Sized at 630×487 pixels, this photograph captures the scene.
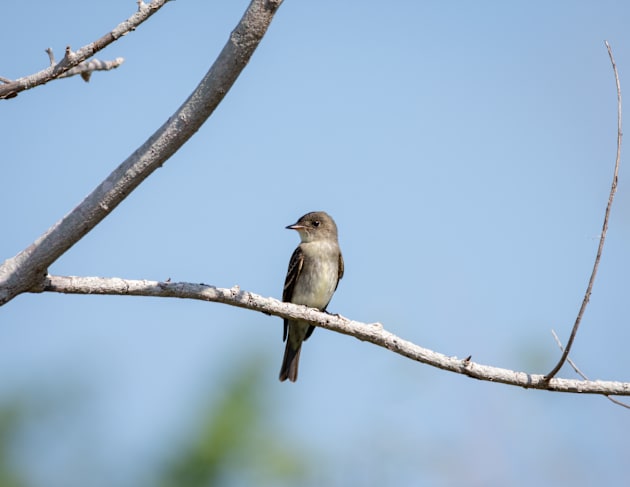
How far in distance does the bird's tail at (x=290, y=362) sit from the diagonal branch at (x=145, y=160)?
499cm

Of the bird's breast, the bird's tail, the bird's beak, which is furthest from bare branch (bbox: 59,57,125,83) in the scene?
the bird's tail

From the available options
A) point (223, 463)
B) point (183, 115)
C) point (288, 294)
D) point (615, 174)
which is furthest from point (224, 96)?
point (288, 294)

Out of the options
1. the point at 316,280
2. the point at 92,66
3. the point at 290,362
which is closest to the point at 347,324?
the point at 92,66

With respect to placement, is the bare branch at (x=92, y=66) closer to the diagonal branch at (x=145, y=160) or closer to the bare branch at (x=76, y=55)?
the bare branch at (x=76, y=55)

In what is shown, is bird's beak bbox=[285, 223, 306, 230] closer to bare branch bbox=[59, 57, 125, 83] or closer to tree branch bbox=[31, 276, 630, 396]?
tree branch bbox=[31, 276, 630, 396]

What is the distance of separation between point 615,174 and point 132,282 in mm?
2147

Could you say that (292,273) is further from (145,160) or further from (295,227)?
(145,160)

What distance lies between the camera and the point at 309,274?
7.84m

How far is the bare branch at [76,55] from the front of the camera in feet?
11.0

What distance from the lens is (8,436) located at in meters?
7.13

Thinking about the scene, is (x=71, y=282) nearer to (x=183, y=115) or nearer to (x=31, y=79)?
(x=31, y=79)

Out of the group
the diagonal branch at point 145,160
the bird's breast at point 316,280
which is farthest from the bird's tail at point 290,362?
the diagonal branch at point 145,160

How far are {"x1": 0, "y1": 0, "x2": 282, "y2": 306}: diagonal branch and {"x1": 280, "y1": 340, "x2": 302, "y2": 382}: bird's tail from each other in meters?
4.99

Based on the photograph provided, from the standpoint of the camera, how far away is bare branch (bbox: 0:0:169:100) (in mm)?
3346
